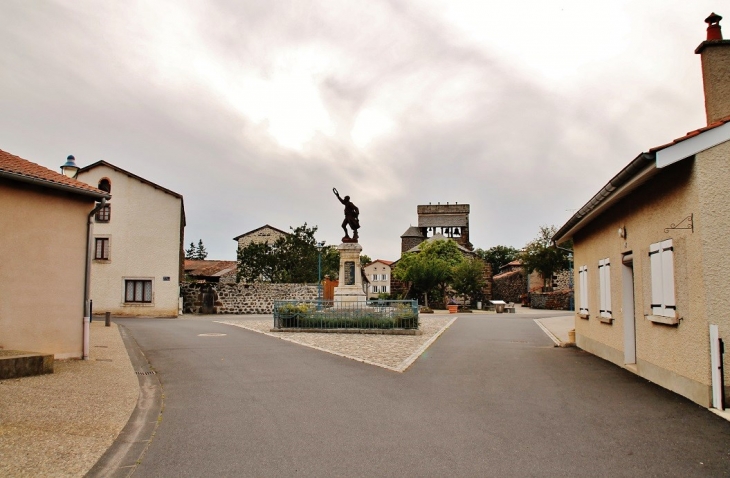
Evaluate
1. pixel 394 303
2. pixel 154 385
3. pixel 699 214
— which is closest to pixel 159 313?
pixel 394 303

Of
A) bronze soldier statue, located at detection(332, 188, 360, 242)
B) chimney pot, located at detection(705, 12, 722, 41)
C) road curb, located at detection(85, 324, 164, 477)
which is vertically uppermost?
chimney pot, located at detection(705, 12, 722, 41)

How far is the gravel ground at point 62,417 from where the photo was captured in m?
5.08

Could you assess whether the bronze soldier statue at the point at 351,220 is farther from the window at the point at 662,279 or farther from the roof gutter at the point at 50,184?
the window at the point at 662,279

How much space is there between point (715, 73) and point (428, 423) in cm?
709

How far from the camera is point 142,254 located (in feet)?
111

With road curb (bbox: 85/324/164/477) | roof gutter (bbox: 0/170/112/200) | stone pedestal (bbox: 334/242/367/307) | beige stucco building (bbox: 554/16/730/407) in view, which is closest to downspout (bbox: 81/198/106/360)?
roof gutter (bbox: 0/170/112/200)

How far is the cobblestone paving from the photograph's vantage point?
12.4 meters

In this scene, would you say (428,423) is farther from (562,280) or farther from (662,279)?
(562,280)

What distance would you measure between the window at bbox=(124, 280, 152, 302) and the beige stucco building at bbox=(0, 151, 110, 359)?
22.5 m

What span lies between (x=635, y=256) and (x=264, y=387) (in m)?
6.32

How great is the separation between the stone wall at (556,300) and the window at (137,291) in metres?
30.7

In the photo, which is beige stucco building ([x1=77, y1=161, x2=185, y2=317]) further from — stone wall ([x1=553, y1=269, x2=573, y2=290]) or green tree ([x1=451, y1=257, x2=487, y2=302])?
stone wall ([x1=553, y1=269, x2=573, y2=290])

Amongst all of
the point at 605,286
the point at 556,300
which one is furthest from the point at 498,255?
the point at 605,286

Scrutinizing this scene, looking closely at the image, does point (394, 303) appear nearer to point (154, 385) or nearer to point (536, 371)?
point (536, 371)
